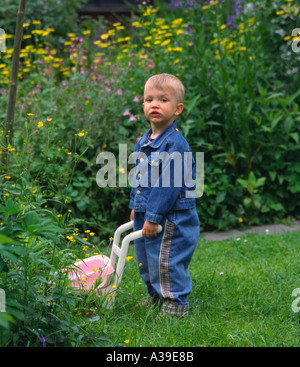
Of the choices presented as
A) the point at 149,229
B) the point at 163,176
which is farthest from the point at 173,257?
the point at 163,176

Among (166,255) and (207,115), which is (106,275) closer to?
(166,255)

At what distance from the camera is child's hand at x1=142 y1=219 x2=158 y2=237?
8.76ft

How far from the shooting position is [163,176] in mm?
2660

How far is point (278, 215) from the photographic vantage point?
504 centimetres

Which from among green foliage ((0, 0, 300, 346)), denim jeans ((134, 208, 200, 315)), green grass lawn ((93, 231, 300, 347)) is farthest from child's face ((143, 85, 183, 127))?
green foliage ((0, 0, 300, 346))

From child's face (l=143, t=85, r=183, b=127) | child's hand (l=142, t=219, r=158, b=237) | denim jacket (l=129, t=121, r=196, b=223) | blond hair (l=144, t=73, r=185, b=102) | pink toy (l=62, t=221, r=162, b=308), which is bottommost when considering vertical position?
pink toy (l=62, t=221, r=162, b=308)

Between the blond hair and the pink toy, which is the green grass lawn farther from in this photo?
the blond hair

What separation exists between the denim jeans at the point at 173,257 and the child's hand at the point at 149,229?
0.26ft

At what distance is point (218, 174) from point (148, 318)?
2524 millimetres

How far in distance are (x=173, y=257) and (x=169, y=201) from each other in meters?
0.32

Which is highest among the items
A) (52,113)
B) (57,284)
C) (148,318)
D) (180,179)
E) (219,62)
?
(219,62)

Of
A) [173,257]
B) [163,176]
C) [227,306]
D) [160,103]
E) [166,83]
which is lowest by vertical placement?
[227,306]
